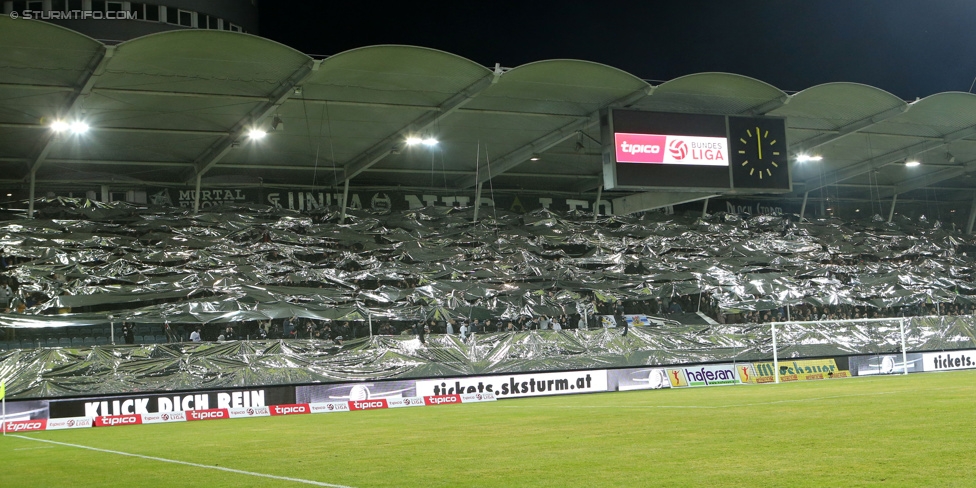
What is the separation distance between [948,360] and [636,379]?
11.7m

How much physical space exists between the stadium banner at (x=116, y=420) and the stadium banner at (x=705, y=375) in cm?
1546

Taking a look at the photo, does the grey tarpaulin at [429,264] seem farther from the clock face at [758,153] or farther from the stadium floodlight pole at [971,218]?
the clock face at [758,153]

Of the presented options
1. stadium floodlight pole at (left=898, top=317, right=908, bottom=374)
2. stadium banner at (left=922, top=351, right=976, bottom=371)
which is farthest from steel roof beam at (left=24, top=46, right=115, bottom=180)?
stadium banner at (left=922, top=351, right=976, bottom=371)

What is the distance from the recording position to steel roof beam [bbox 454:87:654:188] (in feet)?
95.2

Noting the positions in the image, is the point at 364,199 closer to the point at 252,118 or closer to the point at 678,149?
the point at 252,118

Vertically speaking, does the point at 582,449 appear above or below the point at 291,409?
above

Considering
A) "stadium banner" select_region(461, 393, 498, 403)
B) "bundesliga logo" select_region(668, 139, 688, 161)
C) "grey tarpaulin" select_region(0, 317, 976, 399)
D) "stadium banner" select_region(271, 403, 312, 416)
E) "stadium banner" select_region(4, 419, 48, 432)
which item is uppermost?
"bundesliga logo" select_region(668, 139, 688, 161)

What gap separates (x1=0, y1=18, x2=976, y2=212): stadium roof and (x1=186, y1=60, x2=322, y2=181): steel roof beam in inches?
2.4

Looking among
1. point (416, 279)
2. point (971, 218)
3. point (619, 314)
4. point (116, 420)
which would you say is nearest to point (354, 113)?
point (416, 279)

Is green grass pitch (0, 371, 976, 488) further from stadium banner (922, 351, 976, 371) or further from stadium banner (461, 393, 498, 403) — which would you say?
stadium banner (922, 351, 976, 371)

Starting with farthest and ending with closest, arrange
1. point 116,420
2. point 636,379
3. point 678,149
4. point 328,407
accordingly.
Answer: point 636,379, point 678,149, point 328,407, point 116,420

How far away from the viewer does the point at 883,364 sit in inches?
1256

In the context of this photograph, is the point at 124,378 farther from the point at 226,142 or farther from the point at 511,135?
the point at 511,135

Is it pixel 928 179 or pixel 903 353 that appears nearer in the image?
pixel 903 353
